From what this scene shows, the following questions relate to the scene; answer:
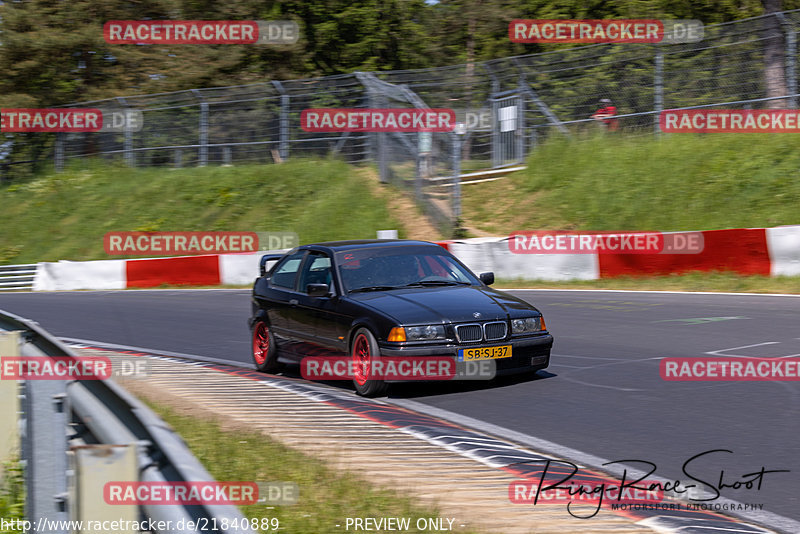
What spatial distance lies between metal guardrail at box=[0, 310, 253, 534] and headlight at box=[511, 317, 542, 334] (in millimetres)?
4428

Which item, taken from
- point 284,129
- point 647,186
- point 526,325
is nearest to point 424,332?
point 526,325

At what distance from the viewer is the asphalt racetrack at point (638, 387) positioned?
20.0ft

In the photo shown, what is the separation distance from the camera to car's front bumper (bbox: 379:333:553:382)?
8.49 metres

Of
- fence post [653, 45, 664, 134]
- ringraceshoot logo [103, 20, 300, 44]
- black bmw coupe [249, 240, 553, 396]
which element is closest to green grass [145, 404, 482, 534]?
black bmw coupe [249, 240, 553, 396]

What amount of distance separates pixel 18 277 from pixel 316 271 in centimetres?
2124

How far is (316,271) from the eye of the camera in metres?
10.2

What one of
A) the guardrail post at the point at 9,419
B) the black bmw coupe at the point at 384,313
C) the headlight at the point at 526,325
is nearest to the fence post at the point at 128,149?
the black bmw coupe at the point at 384,313

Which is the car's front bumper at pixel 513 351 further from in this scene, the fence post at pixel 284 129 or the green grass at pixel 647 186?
the fence post at pixel 284 129

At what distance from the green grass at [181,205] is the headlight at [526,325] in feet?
→ 59.4

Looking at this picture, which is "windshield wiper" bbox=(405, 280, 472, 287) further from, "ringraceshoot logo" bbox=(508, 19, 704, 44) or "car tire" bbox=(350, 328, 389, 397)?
"ringraceshoot logo" bbox=(508, 19, 704, 44)

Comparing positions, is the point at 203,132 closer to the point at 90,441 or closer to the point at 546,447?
the point at 546,447

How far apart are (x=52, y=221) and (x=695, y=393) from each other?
1207 inches

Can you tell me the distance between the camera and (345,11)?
135 feet

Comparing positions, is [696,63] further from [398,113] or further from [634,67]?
[398,113]
